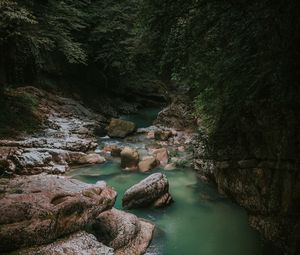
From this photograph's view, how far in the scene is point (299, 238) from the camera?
18.0 feet

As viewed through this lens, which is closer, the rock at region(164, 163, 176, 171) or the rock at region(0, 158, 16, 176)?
the rock at region(0, 158, 16, 176)

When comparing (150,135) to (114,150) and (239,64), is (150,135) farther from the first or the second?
(239,64)

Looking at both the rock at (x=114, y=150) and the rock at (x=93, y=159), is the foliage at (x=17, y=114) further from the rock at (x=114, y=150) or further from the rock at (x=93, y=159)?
the rock at (x=114, y=150)

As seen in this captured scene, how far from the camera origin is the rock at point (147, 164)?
42.6 ft

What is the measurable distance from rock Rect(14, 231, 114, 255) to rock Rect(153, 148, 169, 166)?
677 centimetres

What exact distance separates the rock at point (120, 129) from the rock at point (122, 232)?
29.3 ft

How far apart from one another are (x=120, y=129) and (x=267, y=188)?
461 inches

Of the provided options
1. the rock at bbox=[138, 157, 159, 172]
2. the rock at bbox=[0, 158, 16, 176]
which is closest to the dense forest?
the rock at bbox=[138, 157, 159, 172]

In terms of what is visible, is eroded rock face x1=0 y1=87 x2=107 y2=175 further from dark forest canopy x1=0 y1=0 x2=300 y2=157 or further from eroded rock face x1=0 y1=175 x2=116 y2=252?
dark forest canopy x1=0 y1=0 x2=300 y2=157

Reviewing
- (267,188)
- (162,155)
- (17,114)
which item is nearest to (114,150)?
(162,155)

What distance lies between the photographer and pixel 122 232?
787 cm

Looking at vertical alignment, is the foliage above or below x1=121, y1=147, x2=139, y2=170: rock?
above

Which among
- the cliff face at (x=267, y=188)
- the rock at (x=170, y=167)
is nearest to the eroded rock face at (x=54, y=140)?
the rock at (x=170, y=167)

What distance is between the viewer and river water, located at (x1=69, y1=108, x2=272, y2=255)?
27.0 feet
